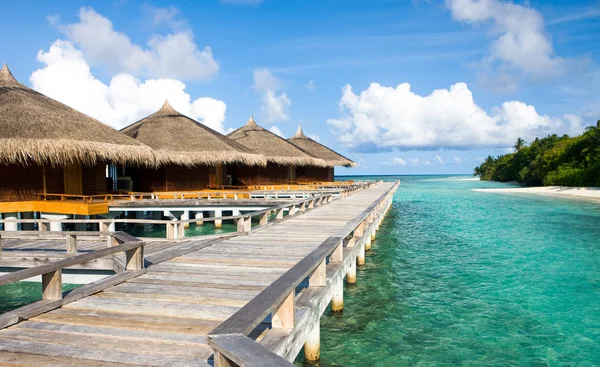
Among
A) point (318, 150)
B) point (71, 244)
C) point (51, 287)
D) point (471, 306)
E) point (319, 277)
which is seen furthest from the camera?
point (318, 150)

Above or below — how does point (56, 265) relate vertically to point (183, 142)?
below

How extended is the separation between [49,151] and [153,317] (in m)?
15.4

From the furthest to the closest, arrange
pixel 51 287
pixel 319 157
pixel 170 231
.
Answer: pixel 319 157 → pixel 170 231 → pixel 51 287

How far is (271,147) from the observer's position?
107 ft

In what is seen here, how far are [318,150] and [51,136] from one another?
83.7 feet

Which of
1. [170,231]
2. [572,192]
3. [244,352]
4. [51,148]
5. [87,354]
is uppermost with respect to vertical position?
[51,148]

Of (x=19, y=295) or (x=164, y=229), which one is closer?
(x=19, y=295)

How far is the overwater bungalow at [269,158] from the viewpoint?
30.8m

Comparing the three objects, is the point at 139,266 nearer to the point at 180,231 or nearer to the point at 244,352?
the point at 180,231

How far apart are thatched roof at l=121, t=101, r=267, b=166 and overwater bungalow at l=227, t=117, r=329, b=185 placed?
358 cm

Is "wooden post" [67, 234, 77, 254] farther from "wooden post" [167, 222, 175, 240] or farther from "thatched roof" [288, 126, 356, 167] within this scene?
"thatched roof" [288, 126, 356, 167]

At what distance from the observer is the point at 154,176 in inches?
952

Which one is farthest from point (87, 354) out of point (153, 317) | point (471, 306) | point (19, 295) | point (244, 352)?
point (19, 295)

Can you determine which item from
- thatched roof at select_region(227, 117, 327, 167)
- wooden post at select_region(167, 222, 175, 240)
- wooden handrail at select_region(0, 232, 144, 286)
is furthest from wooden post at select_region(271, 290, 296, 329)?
thatched roof at select_region(227, 117, 327, 167)
